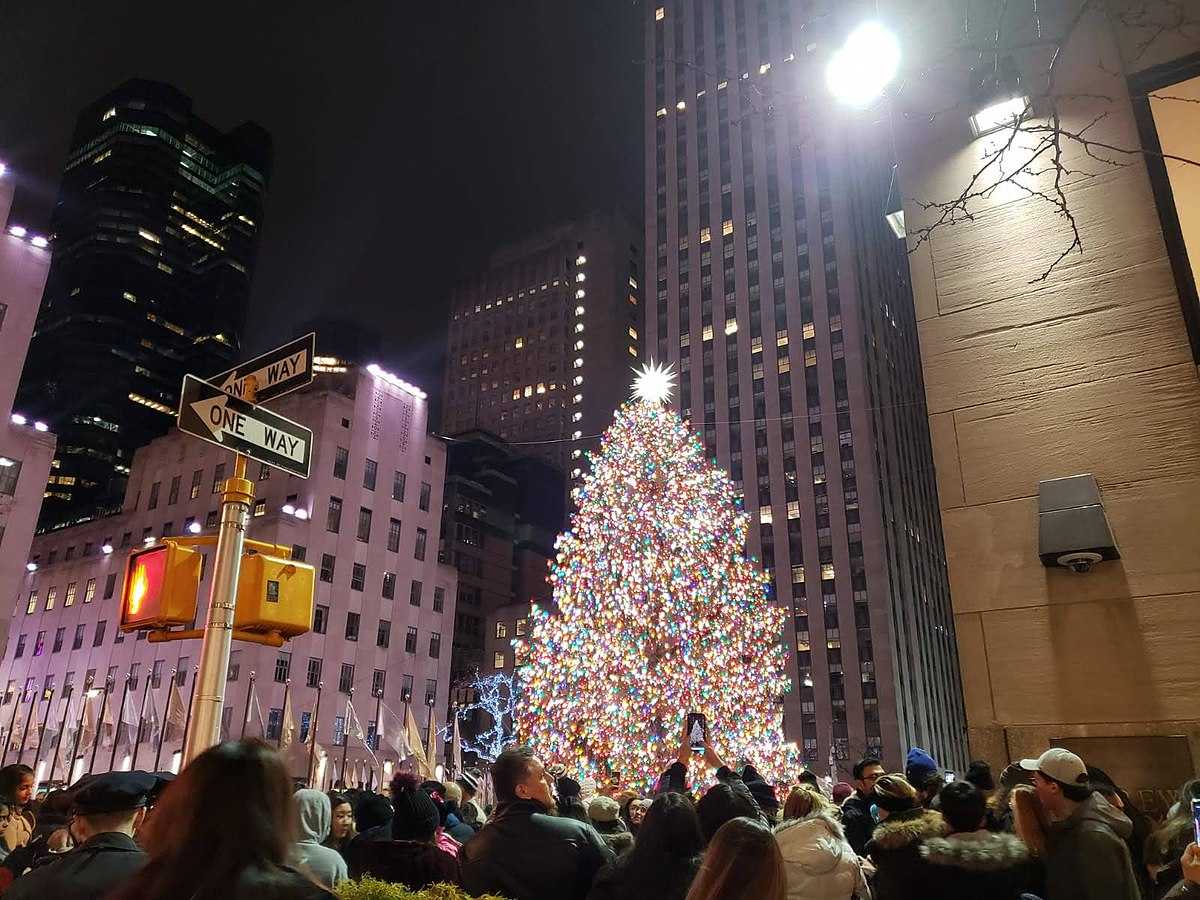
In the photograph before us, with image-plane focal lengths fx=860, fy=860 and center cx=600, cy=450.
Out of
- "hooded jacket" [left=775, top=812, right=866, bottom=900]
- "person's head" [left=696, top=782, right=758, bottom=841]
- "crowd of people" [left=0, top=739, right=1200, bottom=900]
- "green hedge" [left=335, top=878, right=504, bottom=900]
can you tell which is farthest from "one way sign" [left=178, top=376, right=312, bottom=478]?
"hooded jacket" [left=775, top=812, right=866, bottom=900]

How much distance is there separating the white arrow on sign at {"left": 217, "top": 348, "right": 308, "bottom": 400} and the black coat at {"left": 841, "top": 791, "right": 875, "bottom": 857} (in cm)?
628

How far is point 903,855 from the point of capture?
4.68 m

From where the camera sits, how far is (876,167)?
10006cm

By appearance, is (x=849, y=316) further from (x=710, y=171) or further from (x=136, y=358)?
(x=136, y=358)

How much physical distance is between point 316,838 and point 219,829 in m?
3.47

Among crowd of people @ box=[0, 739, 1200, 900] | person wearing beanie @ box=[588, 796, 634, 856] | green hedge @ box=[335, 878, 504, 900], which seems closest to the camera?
crowd of people @ box=[0, 739, 1200, 900]

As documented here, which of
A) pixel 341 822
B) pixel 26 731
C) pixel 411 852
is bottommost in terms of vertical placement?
pixel 341 822

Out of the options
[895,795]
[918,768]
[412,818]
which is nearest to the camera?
[412,818]

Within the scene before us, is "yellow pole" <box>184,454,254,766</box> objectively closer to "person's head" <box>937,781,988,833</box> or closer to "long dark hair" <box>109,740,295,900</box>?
"long dark hair" <box>109,740,295,900</box>

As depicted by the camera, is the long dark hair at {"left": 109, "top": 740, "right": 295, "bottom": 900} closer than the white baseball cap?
Yes

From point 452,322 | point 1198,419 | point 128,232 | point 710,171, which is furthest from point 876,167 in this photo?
point 128,232

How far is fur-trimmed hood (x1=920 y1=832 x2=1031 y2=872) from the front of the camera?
176 inches

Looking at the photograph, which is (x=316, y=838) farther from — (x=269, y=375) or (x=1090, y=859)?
Answer: (x=1090, y=859)

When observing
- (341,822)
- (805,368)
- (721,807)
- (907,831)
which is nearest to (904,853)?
(907,831)
